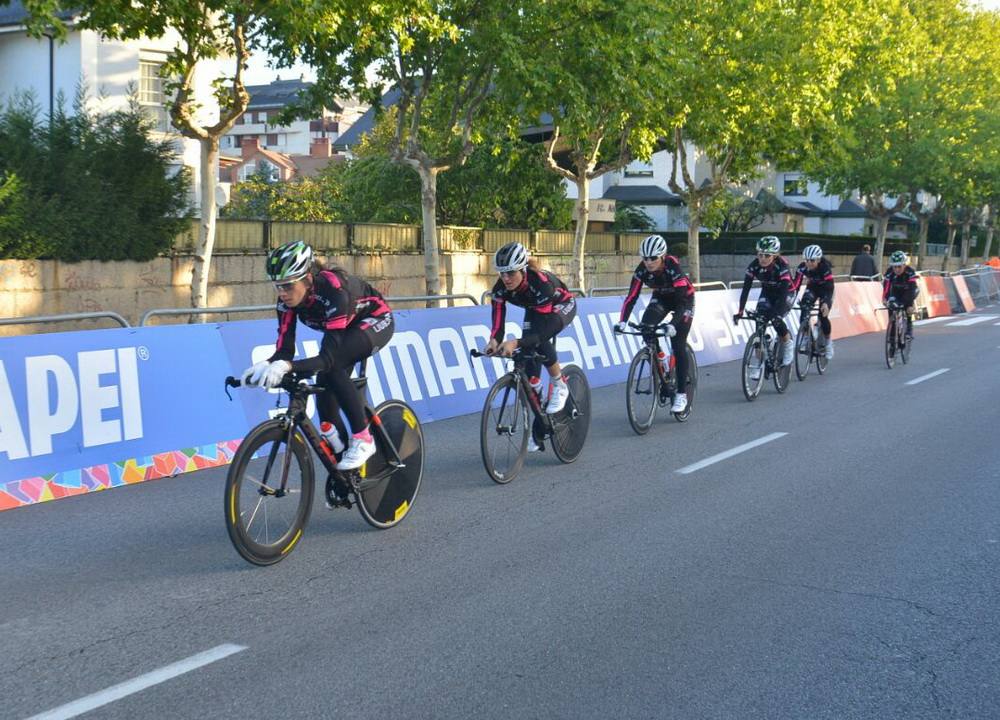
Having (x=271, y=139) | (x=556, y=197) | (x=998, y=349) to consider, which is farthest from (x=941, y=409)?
(x=271, y=139)

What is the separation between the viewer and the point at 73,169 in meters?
19.2

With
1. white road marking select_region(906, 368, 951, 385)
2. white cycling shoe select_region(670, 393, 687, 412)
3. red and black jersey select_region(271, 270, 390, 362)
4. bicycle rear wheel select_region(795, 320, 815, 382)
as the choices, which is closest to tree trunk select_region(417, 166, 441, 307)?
bicycle rear wheel select_region(795, 320, 815, 382)

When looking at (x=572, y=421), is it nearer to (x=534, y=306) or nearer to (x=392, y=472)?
(x=534, y=306)

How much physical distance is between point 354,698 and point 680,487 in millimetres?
4788

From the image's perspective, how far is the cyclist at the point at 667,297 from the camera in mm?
11572

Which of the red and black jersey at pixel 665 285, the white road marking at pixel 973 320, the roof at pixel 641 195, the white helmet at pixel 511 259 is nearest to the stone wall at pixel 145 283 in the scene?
the red and black jersey at pixel 665 285

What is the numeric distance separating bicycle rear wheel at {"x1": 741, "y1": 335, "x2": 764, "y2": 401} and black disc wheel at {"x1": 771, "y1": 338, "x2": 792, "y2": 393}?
363mm

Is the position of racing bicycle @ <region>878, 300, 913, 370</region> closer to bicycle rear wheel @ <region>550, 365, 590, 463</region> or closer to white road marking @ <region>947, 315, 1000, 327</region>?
bicycle rear wheel @ <region>550, 365, 590, 463</region>

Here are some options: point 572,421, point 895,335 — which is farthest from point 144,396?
point 895,335

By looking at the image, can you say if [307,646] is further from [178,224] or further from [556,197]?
[556,197]

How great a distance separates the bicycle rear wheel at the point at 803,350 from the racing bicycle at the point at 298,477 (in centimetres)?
963

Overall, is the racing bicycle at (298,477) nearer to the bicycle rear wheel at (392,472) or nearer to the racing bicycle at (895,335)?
the bicycle rear wheel at (392,472)

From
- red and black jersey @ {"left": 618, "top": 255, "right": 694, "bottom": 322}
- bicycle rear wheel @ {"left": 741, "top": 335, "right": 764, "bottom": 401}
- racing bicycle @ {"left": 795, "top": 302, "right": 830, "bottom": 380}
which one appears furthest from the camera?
racing bicycle @ {"left": 795, "top": 302, "right": 830, "bottom": 380}

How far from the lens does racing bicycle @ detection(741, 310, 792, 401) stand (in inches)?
562
